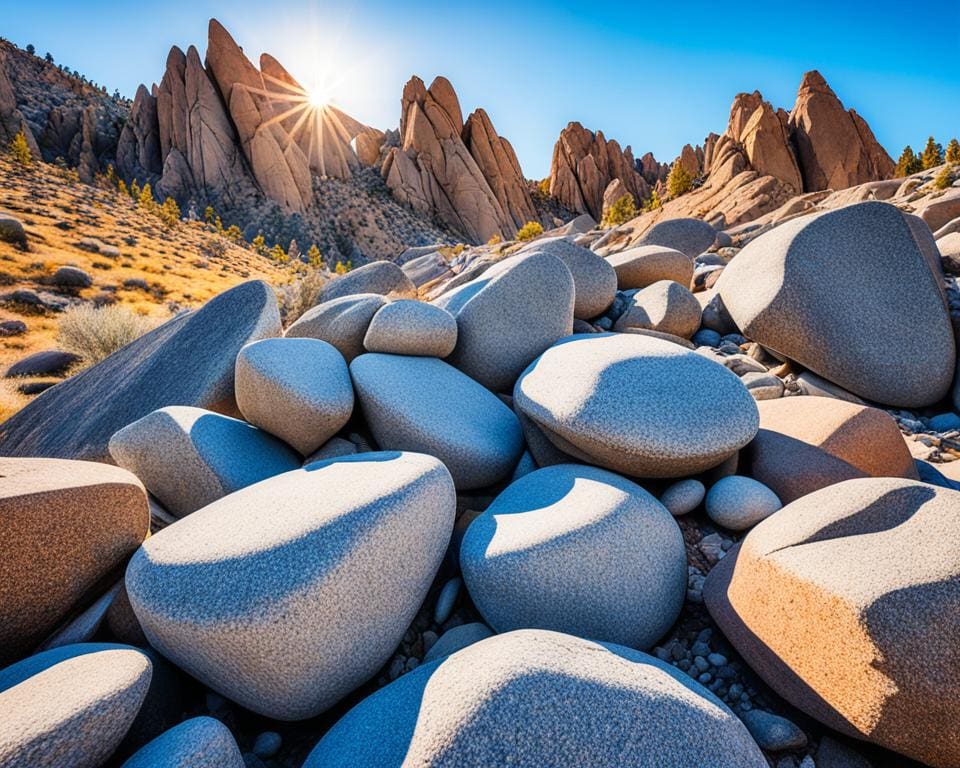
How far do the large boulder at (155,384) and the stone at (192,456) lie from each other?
618 millimetres

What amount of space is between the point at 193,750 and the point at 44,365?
375 inches

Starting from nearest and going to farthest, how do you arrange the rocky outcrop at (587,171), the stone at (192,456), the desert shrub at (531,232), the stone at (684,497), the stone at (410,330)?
the stone at (684,497), the stone at (192,456), the stone at (410,330), the desert shrub at (531,232), the rocky outcrop at (587,171)

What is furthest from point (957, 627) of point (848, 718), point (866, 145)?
point (866, 145)

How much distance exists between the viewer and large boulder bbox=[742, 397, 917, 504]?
2.33 meters

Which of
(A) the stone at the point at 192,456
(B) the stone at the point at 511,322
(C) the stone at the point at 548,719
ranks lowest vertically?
(C) the stone at the point at 548,719

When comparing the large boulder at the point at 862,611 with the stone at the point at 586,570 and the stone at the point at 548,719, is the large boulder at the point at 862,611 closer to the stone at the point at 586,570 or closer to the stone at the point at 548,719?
the stone at the point at 586,570

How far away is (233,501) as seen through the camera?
2.00m

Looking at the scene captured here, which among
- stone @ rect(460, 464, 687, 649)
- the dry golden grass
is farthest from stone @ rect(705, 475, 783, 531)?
the dry golden grass

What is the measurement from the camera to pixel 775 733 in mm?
1380

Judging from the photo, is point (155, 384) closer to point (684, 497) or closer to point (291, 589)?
point (291, 589)

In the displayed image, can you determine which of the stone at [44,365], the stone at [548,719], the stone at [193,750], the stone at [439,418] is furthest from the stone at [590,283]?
the stone at [44,365]

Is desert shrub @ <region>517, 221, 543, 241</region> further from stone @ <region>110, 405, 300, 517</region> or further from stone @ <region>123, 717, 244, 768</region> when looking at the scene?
stone @ <region>123, 717, 244, 768</region>

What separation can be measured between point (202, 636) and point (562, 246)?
4.66 m

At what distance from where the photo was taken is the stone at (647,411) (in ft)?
7.21
